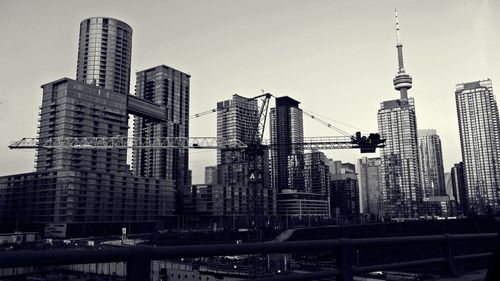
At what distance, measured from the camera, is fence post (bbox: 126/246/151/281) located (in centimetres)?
383

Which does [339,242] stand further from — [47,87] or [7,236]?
[47,87]

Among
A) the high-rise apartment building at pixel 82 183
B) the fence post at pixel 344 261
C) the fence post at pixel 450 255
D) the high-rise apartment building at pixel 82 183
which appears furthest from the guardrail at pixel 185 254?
the high-rise apartment building at pixel 82 183

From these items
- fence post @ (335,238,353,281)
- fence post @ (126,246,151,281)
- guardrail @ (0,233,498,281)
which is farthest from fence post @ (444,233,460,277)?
fence post @ (126,246,151,281)

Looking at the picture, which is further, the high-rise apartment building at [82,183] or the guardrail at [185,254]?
the high-rise apartment building at [82,183]

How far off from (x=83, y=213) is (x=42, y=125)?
2515 inches

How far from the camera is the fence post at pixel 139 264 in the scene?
151 inches

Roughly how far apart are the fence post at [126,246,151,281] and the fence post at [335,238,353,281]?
2.89 metres

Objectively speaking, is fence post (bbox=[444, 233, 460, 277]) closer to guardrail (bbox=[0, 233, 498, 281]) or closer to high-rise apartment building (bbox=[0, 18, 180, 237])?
guardrail (bbox=[0, 233, 498, 281])

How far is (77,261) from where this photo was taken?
3.48m

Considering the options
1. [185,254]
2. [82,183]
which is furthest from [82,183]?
[185,254]

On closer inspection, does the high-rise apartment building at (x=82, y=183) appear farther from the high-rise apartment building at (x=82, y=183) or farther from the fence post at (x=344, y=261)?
the fence post at (x=344, y=261)

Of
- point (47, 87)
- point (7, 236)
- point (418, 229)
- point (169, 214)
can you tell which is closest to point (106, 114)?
point (47, 87)

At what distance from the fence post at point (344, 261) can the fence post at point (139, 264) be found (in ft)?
9.48

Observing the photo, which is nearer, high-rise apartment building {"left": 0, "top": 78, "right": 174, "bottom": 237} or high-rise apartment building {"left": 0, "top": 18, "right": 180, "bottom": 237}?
high-rise apartment building {"left": 0, "top": 18, "right": 180, "bottom": 237}
